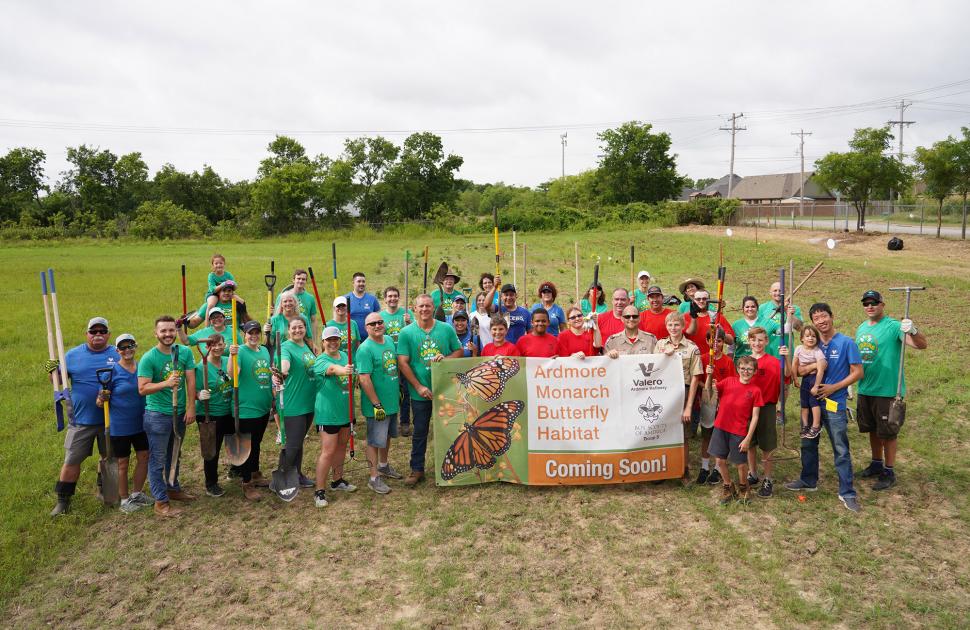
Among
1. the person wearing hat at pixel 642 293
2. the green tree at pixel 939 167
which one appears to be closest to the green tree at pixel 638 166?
the green tree at pixel 939 167

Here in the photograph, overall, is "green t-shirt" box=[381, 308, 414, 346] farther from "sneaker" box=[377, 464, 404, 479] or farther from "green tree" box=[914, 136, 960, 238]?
"green tree" box=[914, 136, 960, 238]

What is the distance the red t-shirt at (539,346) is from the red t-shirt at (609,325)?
3.22ft

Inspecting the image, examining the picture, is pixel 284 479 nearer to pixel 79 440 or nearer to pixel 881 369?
pixel 79 440

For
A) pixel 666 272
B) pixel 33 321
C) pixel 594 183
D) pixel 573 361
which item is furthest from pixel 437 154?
pixel 573 361

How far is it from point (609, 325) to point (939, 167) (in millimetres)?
33049

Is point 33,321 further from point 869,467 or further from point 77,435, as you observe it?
point 869,467

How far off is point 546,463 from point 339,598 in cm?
300

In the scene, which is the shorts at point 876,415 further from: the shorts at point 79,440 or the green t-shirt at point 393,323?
the shorts at point 79,440

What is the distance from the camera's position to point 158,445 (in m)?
7.13

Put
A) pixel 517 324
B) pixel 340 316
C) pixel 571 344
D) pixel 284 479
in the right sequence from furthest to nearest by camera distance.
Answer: pixel 517 324 → pixel 340 316 → pixel 571 344 → pixel 284 479

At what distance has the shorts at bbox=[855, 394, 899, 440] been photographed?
7.30m

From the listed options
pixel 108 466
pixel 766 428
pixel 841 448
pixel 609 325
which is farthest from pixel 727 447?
pixel 108 466

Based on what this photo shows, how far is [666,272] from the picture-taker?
28.1 m

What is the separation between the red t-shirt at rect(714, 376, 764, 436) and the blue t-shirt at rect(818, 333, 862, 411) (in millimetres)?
866
